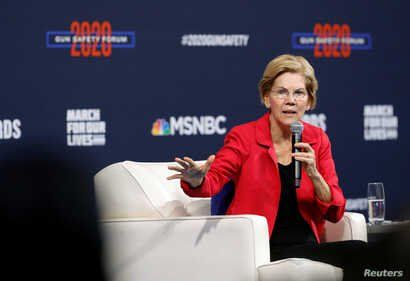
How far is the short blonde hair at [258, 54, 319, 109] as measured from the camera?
3443mm

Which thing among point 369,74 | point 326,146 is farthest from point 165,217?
point 369,74

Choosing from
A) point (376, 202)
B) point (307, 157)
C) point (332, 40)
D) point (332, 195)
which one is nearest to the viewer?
point (307, 157)

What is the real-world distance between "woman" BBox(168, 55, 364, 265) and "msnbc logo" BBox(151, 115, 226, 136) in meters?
2.08

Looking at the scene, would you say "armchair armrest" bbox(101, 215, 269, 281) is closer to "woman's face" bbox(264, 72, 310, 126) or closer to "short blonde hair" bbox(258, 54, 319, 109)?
"woman's face" bbox(264, 72, 310, 126)

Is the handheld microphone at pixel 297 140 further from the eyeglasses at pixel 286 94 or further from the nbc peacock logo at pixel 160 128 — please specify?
the nbc peacock logo at pixel 160 128

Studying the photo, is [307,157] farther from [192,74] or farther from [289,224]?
[192,74]

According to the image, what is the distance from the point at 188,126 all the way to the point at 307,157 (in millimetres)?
2507

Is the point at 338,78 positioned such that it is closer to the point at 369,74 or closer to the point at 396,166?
the point at 369,74

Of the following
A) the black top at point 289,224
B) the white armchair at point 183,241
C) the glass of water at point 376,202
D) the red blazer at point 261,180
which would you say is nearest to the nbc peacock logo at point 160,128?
the glass of water at point 376,202

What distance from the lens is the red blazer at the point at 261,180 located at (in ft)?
10.9

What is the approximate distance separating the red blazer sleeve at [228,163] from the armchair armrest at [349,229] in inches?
20.2

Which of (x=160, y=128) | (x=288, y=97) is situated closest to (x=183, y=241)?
(x=288, y=97)

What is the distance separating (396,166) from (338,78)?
0.79 m

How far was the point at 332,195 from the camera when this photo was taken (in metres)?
3.32
